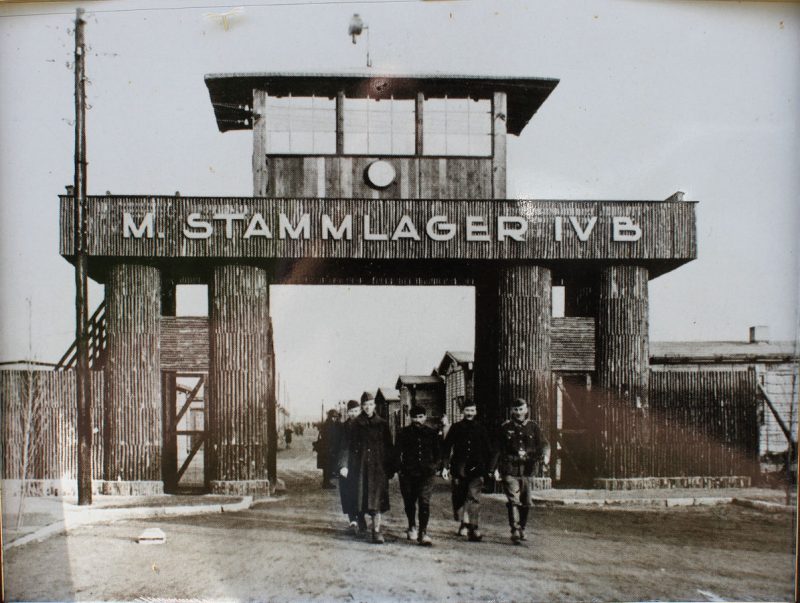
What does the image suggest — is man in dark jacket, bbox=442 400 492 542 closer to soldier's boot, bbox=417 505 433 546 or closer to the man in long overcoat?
soldier's boot, bbox=417 505 433 546

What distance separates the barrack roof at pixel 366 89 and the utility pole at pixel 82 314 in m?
1.91

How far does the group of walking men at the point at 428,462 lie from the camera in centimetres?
1068

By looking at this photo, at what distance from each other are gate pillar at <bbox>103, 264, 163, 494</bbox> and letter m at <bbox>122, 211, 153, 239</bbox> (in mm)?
500

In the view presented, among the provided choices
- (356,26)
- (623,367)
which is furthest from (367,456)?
(356,26)

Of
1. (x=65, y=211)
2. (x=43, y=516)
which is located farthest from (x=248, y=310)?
(x=43, y=516)

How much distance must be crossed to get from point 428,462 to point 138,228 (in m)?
5.88

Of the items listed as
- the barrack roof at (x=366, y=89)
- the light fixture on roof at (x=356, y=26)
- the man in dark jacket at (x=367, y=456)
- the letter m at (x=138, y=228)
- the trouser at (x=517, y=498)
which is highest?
the light fixture on roof at (x=356, y=26)

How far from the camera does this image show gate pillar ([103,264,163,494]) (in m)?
12.7

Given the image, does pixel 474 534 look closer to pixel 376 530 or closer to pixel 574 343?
pixel 376 530

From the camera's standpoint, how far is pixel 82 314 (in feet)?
38.0

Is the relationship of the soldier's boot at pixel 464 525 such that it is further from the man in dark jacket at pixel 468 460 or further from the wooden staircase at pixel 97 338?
the wooden staircase at pixel 97 338

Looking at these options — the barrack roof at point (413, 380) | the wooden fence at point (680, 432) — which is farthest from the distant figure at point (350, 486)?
the wooden fence at point (680, 432)

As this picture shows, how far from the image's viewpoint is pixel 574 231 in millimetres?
12414

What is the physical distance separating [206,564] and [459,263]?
225 inches
